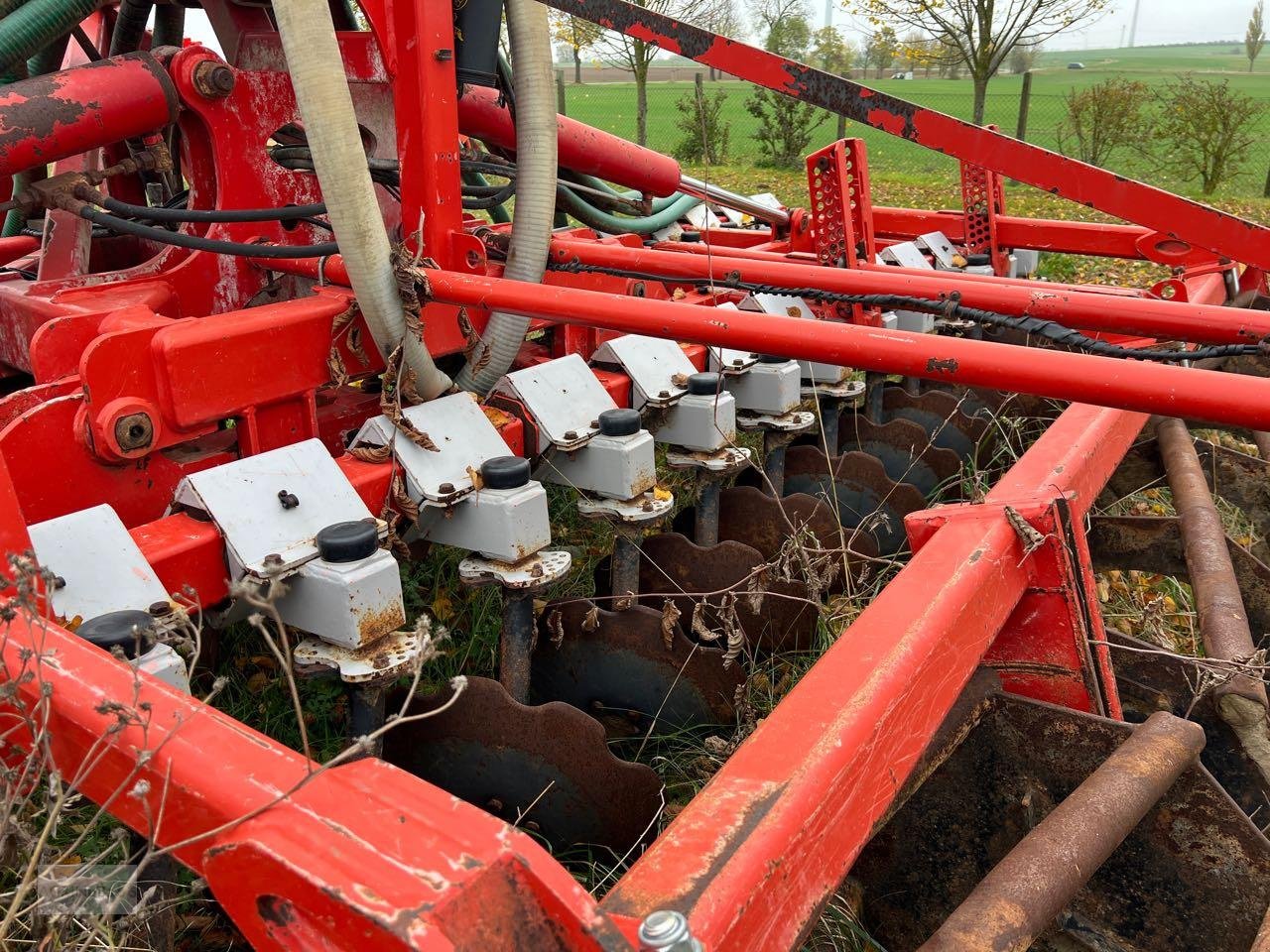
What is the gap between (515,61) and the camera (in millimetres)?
2502

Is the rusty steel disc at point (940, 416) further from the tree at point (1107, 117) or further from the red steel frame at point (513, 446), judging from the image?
the tree at point (1107, 117)

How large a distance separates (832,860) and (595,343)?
206 centimetres

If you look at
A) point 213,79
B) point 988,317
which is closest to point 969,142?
point 988,317

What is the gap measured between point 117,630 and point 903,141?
2301 cm

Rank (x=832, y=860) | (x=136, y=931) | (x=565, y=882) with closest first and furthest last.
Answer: (x=565, y=882), (x=832, y=860), (x=136, y=931)

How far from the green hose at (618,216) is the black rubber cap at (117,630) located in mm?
2269

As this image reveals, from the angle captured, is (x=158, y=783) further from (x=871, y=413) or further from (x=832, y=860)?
(x=871, y=413)

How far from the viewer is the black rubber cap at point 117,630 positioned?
4.99ft

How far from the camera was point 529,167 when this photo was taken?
2508mm

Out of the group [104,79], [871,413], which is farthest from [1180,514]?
[104,79]

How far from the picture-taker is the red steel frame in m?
0.96

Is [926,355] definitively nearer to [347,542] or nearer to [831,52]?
[347,542]

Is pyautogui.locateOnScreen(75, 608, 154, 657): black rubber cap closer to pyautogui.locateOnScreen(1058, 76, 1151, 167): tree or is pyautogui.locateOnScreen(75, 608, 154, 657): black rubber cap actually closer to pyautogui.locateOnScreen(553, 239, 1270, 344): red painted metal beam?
pyautogui.locateOnScreen(553, 239, 1270, 344): red painted metal beam

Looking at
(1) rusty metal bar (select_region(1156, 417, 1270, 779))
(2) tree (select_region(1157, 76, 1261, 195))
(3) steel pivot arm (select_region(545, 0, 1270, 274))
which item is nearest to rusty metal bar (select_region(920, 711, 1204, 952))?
(1) rusty metal bar (select_region(1156, 417, 1270, 779))
